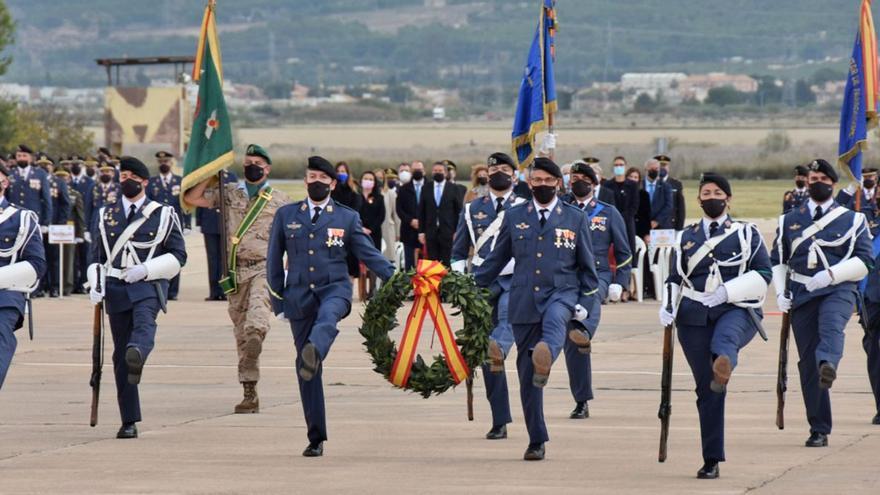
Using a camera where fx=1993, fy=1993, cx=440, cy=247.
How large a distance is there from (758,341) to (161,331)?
701 cm

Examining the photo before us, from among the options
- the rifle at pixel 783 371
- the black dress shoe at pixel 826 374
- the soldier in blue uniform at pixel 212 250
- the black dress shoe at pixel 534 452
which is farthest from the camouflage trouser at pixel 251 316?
the soldier in blue uniform at pixel 212 250

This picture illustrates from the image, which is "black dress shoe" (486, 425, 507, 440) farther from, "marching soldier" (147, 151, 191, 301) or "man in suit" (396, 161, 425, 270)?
"marching soldier" (147, 151, 191, 301)

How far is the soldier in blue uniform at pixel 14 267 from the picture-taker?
43.1ft

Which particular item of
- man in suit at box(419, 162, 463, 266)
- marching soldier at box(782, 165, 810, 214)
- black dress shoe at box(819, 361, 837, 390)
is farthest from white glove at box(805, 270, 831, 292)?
man in suit at box(419, 162, 463, 266)

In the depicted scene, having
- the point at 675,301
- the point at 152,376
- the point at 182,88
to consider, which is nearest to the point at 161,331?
the point at 152,376

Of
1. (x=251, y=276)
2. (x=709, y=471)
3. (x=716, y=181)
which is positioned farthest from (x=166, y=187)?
(x=709, y=471)

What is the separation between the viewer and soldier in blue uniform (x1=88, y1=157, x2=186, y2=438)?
14.0 metres

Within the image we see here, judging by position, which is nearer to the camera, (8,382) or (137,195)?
(137,195)

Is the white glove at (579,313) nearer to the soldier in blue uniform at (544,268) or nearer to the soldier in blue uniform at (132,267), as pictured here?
the soldier in blue uniform at (544,268)

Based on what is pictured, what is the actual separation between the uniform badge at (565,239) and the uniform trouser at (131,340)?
2.98 meters

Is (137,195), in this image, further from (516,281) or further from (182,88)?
(182,88)

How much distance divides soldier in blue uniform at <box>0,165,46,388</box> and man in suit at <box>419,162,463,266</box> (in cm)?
1567

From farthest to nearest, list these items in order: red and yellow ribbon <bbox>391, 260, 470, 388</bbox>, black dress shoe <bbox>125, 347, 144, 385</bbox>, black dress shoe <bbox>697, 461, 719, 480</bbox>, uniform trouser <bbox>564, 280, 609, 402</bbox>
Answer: uniform trouser <bbox>564, 280, 609, 402</bbox> → black dress shoe <bbox>125, 347, 144, 385</bbox> → red and yellow ribbon <bbox>391, 260, 470, 388</bbox> → black dress shoe <bbox>697, 461, 719, 480</bbox>

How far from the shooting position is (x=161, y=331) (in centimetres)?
2369
